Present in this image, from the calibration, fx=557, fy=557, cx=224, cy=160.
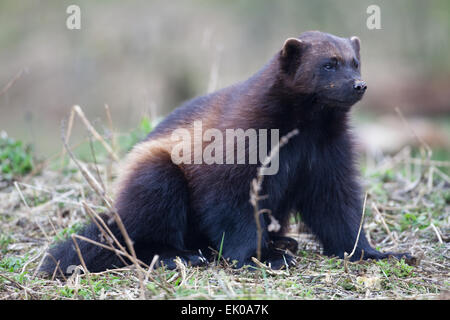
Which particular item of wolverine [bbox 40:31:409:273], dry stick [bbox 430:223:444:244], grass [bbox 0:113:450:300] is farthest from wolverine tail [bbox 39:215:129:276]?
dry stick [bbox 430:223:444:244]

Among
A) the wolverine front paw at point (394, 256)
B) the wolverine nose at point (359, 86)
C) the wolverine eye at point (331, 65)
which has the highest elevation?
the wolverine eye at point (331, 65)

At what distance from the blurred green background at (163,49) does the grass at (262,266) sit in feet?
34.9

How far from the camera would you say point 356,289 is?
3.83m

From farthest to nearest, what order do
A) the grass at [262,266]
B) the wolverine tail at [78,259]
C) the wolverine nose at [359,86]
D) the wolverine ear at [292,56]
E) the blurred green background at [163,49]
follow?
the blurred green background at [163,49] → the wolverine ear at [292,56] → the wolverine tail at [78,259] → the wolverine nose at [359,86] → the grass at [262,266]

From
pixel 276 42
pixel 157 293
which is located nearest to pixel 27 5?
pixel 276 42

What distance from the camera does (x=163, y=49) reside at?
18156 mm

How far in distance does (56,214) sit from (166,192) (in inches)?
67.1

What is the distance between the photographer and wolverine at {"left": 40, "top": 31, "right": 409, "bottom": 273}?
428 centimetres

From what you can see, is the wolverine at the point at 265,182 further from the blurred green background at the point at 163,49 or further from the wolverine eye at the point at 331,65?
the blurred green background at the point at 163,49

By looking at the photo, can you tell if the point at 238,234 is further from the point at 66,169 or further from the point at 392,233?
the point at 66,169

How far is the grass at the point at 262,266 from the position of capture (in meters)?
3.68

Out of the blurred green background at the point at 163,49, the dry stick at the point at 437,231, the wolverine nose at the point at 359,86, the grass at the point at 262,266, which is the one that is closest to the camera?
the grass at the point at 262,266

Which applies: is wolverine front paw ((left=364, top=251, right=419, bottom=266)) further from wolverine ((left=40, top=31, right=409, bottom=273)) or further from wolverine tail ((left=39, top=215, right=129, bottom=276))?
wolverine tail ((left=39, top=215, right=129, bottom=276))

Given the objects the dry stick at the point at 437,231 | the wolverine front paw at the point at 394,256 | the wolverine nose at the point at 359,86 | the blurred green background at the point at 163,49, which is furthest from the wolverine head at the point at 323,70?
the blurred green background at the point at 163,49
